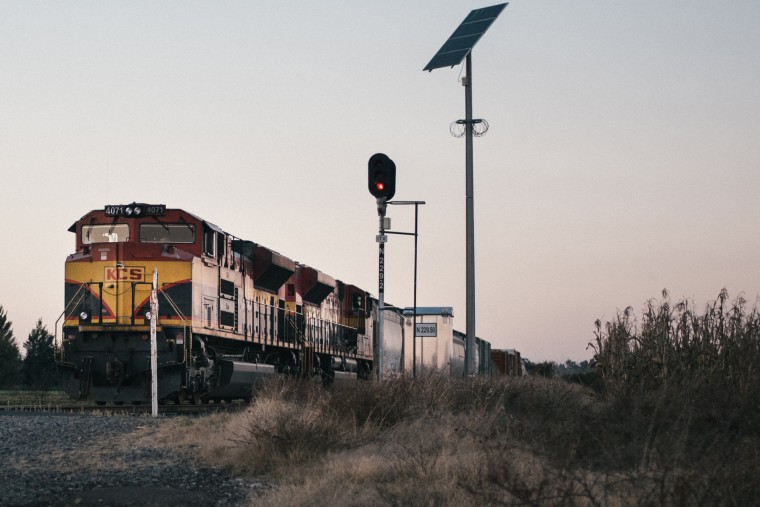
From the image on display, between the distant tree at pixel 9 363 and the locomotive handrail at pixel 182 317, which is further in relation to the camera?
the distant tree at pixel 9 363

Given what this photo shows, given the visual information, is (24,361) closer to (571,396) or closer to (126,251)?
(126,251)

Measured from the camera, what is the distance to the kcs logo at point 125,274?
20.5 m

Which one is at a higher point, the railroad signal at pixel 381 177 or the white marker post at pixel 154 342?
the railroad signal at pixel 381 177

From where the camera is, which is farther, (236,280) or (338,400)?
(236,280)

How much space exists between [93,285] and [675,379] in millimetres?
12927

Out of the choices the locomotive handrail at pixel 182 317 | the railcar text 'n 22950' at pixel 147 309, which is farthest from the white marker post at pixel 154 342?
the locomotive handrail at pixel 182 317

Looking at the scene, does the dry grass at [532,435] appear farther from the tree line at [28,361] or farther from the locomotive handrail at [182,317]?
the tree line at [28,361]

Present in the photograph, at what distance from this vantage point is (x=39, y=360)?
304 feet

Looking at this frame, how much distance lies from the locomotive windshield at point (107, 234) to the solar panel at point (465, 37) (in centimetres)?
757

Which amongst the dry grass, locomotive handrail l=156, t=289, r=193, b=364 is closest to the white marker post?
locomotive handrail l=156, t=289, r=193, b=364

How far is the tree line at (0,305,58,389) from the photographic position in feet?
271

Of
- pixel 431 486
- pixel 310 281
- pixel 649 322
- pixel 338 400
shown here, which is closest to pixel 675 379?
pixel 649 322

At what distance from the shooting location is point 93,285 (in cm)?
2061

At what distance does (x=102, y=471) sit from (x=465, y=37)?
1183 centimetres
